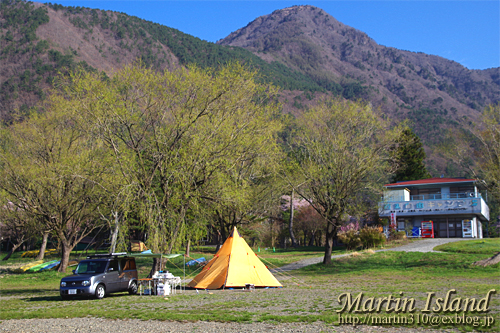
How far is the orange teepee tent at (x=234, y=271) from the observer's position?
57.7ft

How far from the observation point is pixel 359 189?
25.2 m

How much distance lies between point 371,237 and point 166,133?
2156 centimetres

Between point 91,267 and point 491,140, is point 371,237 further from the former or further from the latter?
point 91,267

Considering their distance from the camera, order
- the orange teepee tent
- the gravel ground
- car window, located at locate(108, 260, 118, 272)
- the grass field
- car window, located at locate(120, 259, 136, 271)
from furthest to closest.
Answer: the orange teepee tent
car window, located at locate(120, 259, 136, 271)
car window, located at locate(108, 260, 118, 272)
the grass field
the gravel ground

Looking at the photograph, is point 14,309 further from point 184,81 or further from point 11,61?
point 11,61

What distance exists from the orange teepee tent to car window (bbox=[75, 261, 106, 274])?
4.22 metres

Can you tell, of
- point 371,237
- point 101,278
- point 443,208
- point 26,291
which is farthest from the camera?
point 443,208

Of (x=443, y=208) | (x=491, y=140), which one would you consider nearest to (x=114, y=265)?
(x=491, y=140)

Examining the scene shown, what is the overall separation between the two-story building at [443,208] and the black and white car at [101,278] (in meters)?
33.3

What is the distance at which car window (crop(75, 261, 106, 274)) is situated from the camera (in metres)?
16.0

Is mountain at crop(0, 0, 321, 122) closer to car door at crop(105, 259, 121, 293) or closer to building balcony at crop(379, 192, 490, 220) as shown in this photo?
building balcony at crop(379, 192, 490, 220)

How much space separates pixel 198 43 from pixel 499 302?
189122 mm

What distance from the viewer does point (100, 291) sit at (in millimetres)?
15398

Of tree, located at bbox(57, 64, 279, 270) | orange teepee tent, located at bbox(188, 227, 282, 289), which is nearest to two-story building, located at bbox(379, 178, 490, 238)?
orange teepee tent, located at bbox(188, 227, 282, 289)
